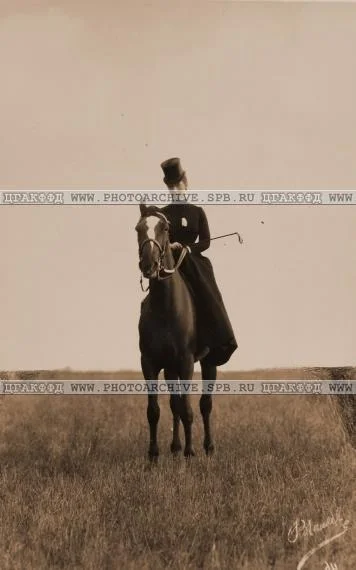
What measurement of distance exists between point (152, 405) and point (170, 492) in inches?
38.4

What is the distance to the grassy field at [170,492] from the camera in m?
4.70

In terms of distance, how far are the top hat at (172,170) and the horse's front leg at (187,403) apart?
6.17ft

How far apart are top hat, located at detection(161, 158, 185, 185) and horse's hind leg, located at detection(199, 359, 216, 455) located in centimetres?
213

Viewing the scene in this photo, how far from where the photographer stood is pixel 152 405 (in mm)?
6062

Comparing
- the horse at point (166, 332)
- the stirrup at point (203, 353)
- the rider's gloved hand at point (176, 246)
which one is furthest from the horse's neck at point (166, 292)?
the stirrup at point (203, 353)

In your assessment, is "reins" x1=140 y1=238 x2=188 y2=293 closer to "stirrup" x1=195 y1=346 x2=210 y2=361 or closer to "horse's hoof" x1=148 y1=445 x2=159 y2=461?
"stirrup" x1=195 y1=346 x2=210 y2=361

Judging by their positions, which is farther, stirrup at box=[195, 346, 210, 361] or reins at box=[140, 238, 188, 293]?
stirrup at box=[195, 346, 210, 361]

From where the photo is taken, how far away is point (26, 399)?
7.93 meters

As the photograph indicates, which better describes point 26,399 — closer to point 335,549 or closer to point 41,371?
point 41,371
